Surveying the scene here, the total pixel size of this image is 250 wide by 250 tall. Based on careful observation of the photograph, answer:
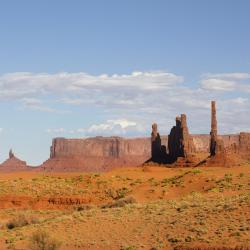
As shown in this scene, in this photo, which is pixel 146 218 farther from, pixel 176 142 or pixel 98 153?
pixel 98 153

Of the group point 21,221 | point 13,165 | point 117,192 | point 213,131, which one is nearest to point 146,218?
point 21,221

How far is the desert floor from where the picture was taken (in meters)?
28.4

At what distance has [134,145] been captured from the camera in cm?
17188

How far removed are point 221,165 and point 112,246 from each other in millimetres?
43966

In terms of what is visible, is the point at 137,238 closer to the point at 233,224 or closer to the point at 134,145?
the point at 233,224

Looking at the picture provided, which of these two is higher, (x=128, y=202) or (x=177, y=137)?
(x=177, y=137)

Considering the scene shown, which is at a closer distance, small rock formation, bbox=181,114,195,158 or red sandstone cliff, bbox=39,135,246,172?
small rock formation, bbox=181,114,195,158

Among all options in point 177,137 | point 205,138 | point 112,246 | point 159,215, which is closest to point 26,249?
point 112,246

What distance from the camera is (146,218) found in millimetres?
32875

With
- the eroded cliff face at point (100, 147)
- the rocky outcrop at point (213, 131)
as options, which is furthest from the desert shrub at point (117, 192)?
the eroded cliff face at point (100, 147)

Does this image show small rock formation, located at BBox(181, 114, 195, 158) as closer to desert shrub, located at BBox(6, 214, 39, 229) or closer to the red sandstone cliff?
desert shrub, located at BBox(6, 214, 39, 229)

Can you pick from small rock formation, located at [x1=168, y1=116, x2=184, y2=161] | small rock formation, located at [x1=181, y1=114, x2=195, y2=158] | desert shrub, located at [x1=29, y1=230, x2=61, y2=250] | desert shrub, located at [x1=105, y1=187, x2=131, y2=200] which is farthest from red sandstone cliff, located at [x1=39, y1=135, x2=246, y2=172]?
desert shrub, located at [x1=29, y1=230, x2=61, y2=250]

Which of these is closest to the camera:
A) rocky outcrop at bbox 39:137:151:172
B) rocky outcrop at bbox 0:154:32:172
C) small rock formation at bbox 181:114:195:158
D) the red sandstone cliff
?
small rock formation at bbox 181:114:195:158

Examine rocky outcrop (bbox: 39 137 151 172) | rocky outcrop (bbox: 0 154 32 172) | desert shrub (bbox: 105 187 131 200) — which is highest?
rocky outcrop (bbox: 39 137 151 172)
